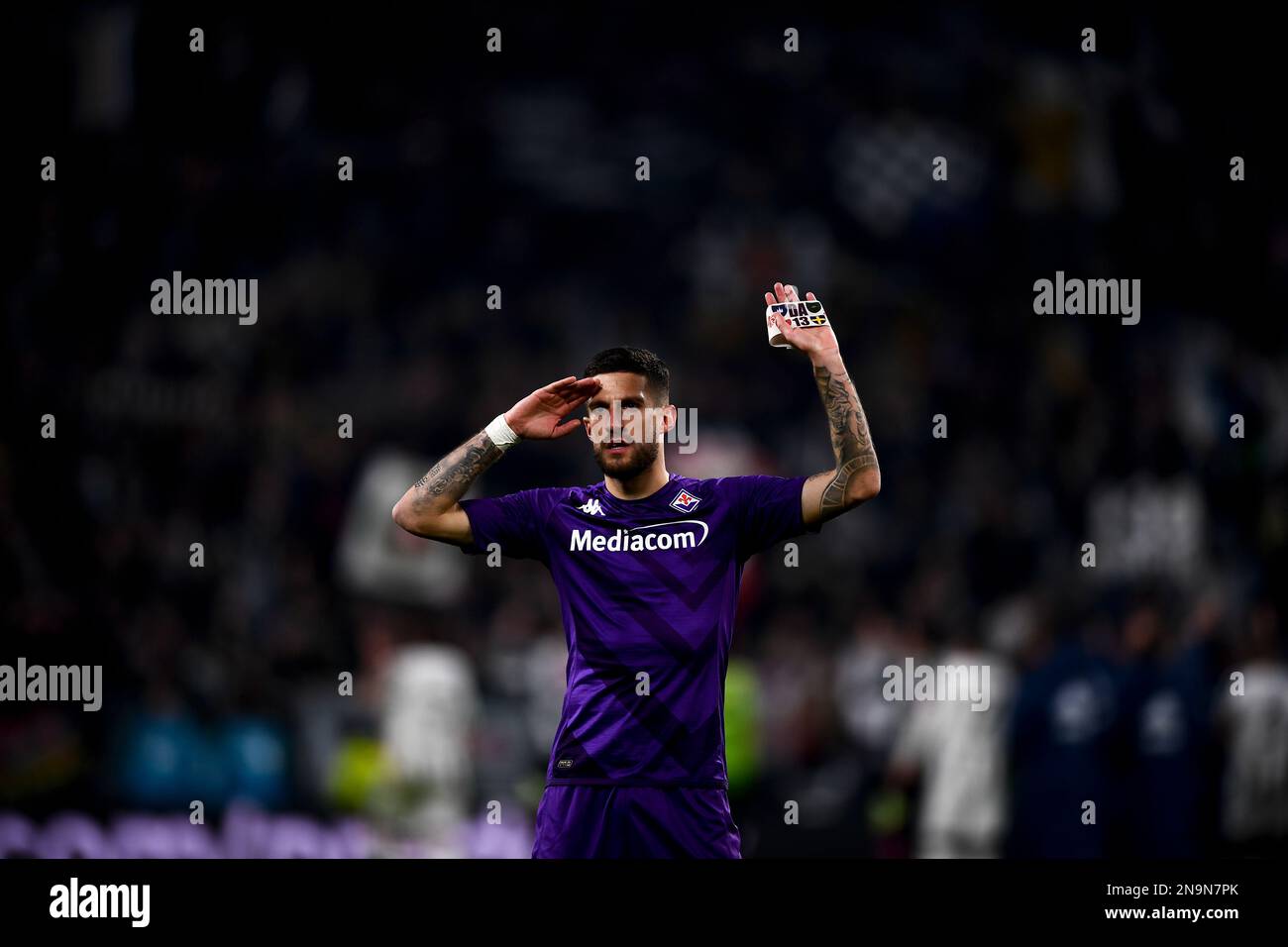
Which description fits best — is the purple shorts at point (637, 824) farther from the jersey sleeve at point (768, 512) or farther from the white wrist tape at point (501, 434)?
the white wrist tape at point (501, 434)

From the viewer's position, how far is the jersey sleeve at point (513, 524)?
19.1ft

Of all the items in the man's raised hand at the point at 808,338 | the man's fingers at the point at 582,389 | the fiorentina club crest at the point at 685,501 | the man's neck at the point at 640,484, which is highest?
the man's raised hand at the point at 808,338

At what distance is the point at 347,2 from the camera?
18.0m

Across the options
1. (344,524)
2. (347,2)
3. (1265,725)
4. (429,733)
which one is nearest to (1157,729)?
(1265,725)

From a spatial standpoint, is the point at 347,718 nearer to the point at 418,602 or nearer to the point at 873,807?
the point at 418,602

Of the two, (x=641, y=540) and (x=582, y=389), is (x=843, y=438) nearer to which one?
(x=641, y=540)

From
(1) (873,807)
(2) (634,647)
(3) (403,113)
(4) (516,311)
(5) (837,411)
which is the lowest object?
(1) (873,807)

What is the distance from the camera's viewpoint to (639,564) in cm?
561

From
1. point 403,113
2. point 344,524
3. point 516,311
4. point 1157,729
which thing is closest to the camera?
point 1157,729

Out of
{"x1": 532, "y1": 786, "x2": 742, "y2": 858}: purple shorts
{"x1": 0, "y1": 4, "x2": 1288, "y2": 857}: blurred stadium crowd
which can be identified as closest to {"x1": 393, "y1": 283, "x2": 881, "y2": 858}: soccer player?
{"x1": 532, "y1": 786, "x2": 742, "y2": 858}: purple shorts

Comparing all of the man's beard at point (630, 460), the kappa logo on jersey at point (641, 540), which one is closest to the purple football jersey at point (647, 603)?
the kappa logo on jersey at point (641, 540)

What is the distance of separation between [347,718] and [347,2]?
9.11 meters

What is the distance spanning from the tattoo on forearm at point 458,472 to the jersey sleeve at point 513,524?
0.26 ft

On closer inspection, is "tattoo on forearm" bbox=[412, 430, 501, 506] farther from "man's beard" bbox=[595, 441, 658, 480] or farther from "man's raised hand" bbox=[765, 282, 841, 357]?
"man's raised hand" bbox=[765, 282, 841, 357]
